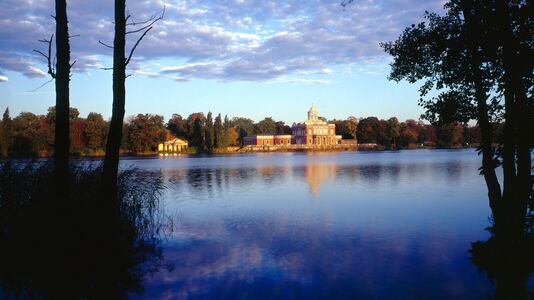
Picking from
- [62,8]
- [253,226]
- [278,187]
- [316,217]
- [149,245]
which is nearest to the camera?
[62,8]

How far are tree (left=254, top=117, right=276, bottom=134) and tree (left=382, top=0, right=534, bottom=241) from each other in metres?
127

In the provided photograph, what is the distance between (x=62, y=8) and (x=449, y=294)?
8061 mm

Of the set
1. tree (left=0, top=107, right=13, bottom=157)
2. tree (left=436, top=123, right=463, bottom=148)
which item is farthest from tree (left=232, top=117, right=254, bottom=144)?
tree (left=0, top=107, right=13, bottom=157)

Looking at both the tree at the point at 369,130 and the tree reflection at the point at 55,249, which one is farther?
the tree at the point at 369,130

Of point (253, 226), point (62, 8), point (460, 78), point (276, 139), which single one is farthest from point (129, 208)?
point (276, 139)

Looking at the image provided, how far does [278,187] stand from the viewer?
2714 centimetres

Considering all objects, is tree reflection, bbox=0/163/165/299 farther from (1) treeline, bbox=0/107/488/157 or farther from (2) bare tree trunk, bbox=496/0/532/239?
(1) treeline, bbox=0/107/488/157

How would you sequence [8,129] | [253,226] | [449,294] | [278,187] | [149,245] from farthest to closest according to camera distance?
[8,129], [278,187], [253,226], [149,245], [449,294]

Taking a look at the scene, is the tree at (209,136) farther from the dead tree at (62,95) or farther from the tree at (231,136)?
the dead tree at (62,95)

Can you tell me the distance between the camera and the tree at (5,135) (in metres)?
46.9

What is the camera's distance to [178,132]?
4208 inches

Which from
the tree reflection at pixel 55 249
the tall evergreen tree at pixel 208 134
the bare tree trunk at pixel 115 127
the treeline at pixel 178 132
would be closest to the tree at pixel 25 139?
the treeline at pixel 178 132

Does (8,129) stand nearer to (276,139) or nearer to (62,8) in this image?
(62,8)

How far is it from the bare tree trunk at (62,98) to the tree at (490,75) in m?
6.40
